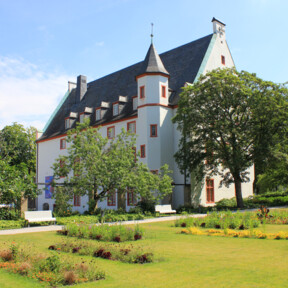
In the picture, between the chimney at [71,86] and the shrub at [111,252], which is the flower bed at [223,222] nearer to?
the shrub at [111,252]

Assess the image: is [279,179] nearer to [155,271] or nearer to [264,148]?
[264,148]

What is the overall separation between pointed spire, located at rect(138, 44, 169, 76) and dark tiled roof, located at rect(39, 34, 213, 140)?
132 millimetres

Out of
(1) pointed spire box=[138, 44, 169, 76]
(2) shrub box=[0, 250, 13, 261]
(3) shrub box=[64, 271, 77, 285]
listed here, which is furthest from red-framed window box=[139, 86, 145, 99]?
(3) shrub box=[64, 271, 77, 285]

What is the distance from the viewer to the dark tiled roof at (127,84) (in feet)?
114

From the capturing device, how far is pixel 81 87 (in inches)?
1890

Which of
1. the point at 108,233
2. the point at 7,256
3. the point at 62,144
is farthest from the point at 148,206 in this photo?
the point at 62,144

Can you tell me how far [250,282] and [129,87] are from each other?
34.4m

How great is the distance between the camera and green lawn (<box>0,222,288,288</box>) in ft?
23.2

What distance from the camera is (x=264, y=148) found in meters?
27.6

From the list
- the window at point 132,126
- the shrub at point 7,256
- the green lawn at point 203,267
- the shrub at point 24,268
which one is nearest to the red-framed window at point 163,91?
the window at point 132,126

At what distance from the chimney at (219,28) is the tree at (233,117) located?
29.0 ft

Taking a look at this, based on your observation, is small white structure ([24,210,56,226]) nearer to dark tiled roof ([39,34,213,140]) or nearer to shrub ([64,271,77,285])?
shrub ([64,271,77,285])

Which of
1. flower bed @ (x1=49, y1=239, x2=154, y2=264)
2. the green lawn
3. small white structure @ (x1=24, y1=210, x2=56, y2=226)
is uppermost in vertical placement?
small white structure @ (x1=24, y1=210, x2=56, y2=226)

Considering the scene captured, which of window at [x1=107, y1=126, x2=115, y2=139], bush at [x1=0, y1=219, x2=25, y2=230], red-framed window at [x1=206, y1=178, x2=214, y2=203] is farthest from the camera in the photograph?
window at [x1=107, y1=126, x2=115, y2=139]
